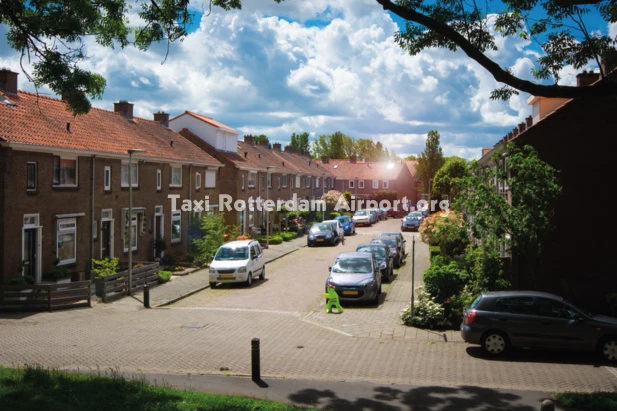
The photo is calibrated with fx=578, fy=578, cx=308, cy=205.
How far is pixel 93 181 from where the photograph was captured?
922 inches

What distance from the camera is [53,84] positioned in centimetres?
1223

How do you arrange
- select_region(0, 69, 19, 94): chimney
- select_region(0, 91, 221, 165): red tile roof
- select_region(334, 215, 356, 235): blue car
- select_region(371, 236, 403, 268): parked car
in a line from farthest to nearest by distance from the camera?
1. select_region(334, 215, 356, 235): blue car
2. select_region(371, 236, 403, 268): parked car
3. select_region(0, 69, 19, 94): chimney
4. select_region(0, 91, 221, 165): red tile roof

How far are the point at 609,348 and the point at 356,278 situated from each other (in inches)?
354

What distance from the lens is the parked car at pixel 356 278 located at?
19938 millimetres

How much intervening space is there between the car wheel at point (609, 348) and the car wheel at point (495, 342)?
2064 millimetres

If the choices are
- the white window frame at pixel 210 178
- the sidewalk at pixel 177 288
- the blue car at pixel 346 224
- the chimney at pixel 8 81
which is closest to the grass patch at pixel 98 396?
the sidewalk at pixel 177 288

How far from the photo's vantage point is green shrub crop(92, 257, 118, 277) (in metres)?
21.9

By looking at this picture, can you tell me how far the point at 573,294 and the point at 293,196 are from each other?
130 feet

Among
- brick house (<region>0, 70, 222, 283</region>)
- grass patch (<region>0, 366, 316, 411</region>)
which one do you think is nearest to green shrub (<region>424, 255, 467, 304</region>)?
grass patch (<region>0, 366, 316, 411</region>)

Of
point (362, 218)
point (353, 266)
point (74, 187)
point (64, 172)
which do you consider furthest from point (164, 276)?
point (362, 218)

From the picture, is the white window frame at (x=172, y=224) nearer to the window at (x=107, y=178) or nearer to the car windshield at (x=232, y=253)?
the window at (x=107, y=178)

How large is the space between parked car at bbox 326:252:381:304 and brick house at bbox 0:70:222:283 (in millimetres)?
9871

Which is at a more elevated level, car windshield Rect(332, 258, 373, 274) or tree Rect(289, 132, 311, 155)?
tree Rect(289, 132, 311, 155)

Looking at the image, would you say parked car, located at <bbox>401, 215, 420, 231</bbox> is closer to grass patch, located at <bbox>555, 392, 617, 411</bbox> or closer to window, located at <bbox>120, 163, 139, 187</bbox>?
window, located at <bbox>120, 163, 139, 187</bbox>
